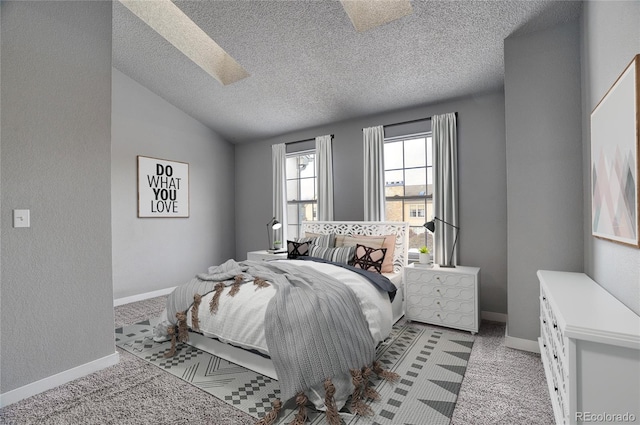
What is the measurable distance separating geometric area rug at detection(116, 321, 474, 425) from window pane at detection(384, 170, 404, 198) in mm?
1784

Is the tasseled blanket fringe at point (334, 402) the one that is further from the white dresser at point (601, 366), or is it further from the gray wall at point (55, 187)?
the gray wall at point (55, 187)

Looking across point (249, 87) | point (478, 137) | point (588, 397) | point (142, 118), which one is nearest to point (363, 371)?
point (588, 397)

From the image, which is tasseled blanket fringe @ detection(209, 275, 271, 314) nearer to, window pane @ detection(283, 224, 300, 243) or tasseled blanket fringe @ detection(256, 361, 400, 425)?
tasseled blanket fringe @ detection(256, 361, 400, 425)

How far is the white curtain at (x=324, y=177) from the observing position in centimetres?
457

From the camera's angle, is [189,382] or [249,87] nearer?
[189,382]

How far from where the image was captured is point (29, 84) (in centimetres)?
206

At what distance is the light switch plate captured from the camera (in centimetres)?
199

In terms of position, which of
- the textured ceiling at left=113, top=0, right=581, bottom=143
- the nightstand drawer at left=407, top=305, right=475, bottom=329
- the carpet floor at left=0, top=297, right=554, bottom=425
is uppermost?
the textured ceiling at left=113, top=0, right=581, bottom=143

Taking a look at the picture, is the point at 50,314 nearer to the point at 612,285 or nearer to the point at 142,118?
the point at 142,118

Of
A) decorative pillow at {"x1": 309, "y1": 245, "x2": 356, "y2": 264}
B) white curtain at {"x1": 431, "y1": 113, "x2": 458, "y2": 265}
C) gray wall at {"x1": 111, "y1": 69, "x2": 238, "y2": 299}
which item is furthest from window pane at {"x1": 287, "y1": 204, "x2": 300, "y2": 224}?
white curtain at {"x1": 431, "y1": 113, "x2": 458, "y2": 265}

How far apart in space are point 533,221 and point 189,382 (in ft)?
9.80

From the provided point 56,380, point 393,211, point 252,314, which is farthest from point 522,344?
point 56,380

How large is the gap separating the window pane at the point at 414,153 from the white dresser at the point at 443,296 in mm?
1406

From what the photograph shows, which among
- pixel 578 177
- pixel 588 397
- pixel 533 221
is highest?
pixel 578 177
